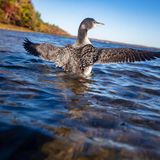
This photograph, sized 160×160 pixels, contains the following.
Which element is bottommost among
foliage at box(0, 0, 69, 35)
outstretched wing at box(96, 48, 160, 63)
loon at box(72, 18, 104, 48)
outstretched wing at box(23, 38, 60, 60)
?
foliage at box(0, 0, 69, 35)

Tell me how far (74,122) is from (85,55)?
4.93 m

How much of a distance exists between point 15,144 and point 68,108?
1.88m

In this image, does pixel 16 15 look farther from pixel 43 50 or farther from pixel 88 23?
pixel 88 23

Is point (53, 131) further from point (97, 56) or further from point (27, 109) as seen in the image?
point (97, 56)

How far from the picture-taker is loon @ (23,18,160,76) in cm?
914

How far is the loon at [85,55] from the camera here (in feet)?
30.0

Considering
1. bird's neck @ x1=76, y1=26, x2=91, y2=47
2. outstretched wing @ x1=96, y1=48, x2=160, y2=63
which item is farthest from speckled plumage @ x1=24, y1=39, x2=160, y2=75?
bird's neck @ x1=76, y1=26, x2=91, y2=47

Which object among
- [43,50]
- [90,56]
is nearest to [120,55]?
[90,56]

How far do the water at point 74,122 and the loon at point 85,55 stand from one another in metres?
1.41

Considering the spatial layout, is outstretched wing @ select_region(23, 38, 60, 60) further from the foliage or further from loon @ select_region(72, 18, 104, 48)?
the foliage

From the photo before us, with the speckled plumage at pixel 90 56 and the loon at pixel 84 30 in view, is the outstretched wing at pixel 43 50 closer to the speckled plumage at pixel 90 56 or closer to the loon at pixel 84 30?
the speckled plumage at pixel 90 56

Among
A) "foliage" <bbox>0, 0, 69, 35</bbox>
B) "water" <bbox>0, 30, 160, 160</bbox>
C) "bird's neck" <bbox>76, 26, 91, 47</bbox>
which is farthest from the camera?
"foliage" <bbox>0, 0, 69, 35</bbox>

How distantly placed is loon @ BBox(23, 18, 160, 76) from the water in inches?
55.4

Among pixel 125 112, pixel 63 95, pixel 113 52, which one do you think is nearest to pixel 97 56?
pixel 113 52
